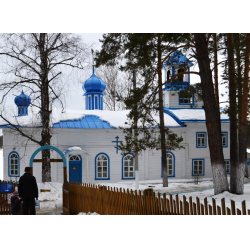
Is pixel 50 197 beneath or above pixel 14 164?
beneath

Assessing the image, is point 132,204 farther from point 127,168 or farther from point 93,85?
point 93,85

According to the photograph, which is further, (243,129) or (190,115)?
(190,115)

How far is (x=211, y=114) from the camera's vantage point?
44.8 ft

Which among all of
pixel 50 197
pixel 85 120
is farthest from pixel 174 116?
pixel 50 197

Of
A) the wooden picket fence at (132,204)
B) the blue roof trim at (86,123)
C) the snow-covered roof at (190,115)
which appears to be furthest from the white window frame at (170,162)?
the wooden picket fence at (132,204)

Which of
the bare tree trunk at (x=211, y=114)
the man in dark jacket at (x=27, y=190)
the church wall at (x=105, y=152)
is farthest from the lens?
the church wall at (x=105, y=152)

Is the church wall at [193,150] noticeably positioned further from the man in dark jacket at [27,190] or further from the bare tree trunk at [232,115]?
the man in dark jacket at [27,190]

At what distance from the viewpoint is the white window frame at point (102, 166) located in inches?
974


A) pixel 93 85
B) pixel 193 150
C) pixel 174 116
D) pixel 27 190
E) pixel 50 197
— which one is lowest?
pixel 50 197

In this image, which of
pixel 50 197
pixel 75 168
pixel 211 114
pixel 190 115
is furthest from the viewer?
pixel 190 115

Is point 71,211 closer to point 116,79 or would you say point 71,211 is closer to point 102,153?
point 102,153

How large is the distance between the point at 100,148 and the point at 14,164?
549 cm

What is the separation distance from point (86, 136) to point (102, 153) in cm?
155
